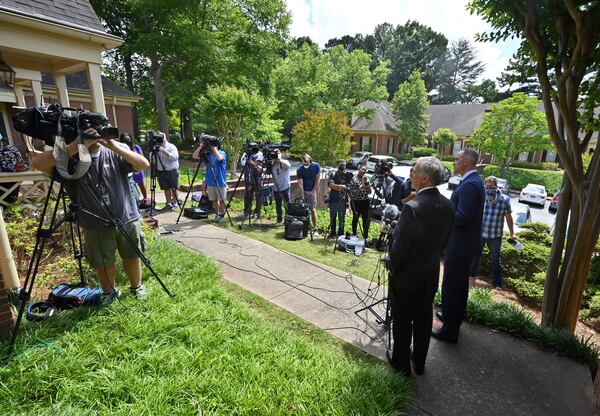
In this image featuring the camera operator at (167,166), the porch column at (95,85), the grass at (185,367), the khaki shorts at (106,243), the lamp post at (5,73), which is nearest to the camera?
the grass at (185,367)

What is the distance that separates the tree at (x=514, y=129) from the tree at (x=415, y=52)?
100ft

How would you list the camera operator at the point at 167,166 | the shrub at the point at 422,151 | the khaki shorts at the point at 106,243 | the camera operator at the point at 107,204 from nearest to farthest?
the camera operator at the point at 107,204 → the khaki shorts at the point at 106,243 → the camera operator at the point at 167,166 → the shrub at the point at 422,151

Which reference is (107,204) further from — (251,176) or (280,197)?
(280,197)

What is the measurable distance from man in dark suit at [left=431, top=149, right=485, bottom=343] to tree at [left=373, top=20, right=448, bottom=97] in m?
51.9

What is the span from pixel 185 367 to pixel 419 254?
198 cm

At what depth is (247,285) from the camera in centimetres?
392

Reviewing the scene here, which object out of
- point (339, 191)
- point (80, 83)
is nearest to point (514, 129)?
point (339, 191)

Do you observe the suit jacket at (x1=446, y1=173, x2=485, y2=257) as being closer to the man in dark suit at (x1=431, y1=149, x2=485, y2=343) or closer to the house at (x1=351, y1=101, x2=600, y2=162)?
the man in dark suit at (x1=431, y1=149, x2=485, y2=343)

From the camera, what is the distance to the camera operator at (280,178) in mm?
6511

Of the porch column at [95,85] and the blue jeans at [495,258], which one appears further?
the blue jeans at [495,258]

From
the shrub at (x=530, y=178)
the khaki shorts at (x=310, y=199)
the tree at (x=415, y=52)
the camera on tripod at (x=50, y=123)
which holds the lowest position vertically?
the shrub at (x=530, y=178)

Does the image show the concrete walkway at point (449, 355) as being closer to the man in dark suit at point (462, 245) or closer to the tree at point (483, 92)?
the man in dark suit at point (462, 245)

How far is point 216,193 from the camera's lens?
6719 millimetres

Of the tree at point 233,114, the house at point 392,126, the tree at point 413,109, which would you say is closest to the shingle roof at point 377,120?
the house at point 392,126
